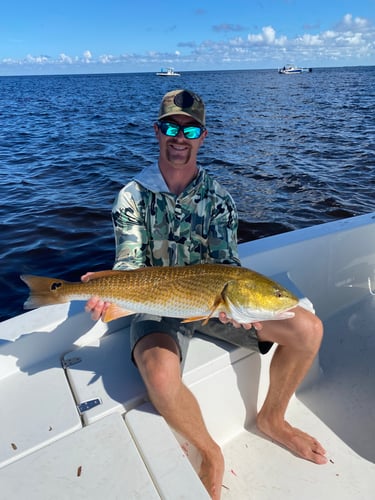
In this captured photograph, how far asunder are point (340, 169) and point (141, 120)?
52.7 ft

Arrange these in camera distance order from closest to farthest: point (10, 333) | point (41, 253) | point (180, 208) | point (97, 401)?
1. point (97, 401)
2. point (10, 333)
3. point (180, 208)
4. point (41, 253)

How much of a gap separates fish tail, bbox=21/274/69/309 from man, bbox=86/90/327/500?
0.16m

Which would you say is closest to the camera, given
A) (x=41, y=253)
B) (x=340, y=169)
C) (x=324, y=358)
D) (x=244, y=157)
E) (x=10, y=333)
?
(x=10, y=333)

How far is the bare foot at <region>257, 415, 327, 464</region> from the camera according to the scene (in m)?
2.69

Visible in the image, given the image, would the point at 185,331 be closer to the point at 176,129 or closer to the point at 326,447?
the point at 326,447

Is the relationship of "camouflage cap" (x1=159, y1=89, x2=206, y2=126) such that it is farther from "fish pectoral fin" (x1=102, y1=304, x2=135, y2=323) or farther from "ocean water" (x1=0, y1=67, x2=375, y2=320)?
"ocean water" (x1=0, y1=67, x2=375, y2=320)

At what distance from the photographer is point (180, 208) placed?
3.04m

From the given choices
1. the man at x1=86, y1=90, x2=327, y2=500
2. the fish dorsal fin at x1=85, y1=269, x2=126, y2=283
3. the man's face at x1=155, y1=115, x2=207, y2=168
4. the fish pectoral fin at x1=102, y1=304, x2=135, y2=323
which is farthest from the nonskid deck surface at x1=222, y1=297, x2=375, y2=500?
the man's face at x1=155, y1=115, x2=207, y2=168

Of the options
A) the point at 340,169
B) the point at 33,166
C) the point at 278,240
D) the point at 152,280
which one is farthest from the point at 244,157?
the point at 152,280

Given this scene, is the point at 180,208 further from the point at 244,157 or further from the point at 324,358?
the point at 244,157

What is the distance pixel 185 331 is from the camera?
8.71 feet

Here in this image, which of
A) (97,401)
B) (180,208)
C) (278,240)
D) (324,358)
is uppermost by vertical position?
(180,208)

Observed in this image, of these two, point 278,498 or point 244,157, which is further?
point 244,157

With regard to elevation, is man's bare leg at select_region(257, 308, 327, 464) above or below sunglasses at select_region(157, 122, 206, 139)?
below
